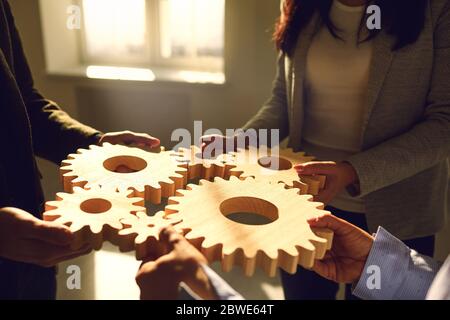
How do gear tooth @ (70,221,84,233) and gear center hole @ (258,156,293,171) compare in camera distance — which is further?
gear center hole @ (258,156,293,171)

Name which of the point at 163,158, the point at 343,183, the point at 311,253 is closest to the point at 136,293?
the point at 163,158

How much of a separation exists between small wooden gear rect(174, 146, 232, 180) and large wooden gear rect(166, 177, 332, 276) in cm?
10

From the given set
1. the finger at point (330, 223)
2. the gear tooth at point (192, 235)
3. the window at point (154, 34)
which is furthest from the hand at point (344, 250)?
the window at point (154, 34)

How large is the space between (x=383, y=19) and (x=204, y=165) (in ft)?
1.97

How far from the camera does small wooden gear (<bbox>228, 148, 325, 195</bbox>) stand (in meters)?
0.97

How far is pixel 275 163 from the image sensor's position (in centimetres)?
107

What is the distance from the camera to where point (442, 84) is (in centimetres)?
108

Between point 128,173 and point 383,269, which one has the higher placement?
point 128,173

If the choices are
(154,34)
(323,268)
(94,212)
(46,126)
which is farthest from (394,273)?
(154,34)

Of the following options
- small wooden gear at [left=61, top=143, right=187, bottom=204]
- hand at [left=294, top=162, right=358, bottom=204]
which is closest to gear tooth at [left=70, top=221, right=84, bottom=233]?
small wooden gear at [left=61, top=143, right=187, bottom=204]

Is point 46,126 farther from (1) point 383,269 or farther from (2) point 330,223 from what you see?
(1) point 383,269

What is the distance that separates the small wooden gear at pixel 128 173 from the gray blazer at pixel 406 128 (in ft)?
1.41

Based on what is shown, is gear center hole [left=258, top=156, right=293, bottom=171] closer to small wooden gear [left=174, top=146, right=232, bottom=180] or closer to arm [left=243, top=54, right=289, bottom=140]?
small wooden gear [left=174, top=146, right=232, bottom=180]
